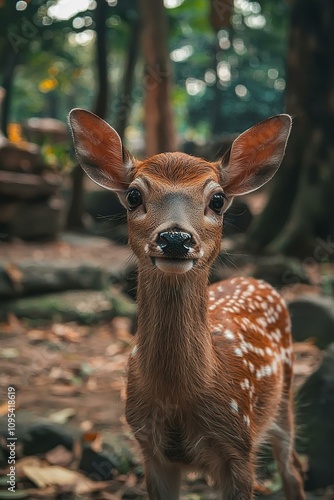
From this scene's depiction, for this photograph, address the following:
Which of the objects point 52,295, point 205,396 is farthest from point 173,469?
point 52,295

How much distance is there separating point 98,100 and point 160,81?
3713 millimetres

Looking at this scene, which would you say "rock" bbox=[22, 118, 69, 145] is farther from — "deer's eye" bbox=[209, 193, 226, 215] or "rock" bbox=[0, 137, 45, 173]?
"deer's eye" bbox=[209, 193, 226, 215]

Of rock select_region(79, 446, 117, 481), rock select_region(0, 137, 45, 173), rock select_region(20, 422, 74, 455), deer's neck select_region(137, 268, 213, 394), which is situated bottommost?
rock select_region(79, 446, 117, 481)

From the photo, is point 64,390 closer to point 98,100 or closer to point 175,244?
point 175,244

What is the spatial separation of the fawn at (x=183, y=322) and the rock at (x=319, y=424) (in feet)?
3.62

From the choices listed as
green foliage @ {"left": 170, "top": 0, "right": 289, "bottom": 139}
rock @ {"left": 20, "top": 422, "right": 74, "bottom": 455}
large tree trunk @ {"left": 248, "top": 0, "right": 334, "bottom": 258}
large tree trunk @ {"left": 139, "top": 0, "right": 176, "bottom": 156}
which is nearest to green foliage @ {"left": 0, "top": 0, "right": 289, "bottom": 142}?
green foliage @ {"left": 170, "top": 0, "right": 289, "bottom": 139}

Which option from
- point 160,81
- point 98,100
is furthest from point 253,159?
point 98,100

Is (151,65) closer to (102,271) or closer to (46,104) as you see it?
(102,271)

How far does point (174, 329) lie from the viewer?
118 inches

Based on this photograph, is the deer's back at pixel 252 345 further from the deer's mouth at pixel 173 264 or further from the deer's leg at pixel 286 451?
the deer's mouth at pixel 173 264

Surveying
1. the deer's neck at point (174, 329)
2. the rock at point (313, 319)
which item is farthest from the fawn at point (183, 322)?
the rock at point (313, 319)

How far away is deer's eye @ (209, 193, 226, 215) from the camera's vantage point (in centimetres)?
294

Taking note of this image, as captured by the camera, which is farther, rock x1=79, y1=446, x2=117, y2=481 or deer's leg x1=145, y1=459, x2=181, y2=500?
rock x1=79, y1=446, x2=117, y2=481

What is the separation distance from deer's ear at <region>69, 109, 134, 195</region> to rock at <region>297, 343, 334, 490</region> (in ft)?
6.31
